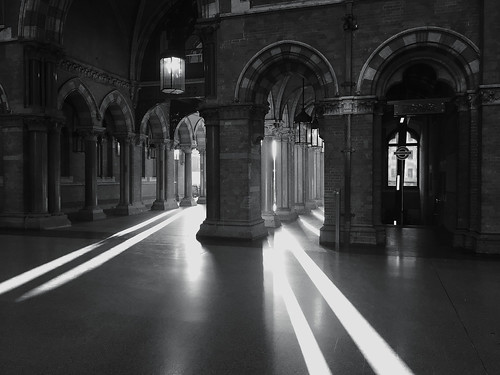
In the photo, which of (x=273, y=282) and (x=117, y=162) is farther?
(x=117, y=162)

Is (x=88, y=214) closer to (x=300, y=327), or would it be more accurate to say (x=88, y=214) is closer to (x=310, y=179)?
(x=310, y=179)

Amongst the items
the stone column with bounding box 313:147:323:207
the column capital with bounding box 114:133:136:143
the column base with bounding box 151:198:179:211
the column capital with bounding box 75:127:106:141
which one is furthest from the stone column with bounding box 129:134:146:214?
the stone column with bounding box 313:147:323:207

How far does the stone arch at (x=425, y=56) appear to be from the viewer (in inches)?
365

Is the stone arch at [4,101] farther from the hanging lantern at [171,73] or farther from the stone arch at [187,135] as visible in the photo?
the stone arch at [187,135]

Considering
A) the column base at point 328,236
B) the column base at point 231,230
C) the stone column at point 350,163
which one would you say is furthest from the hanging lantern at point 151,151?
the column base at point 328,236

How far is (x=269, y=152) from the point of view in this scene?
1500 cm

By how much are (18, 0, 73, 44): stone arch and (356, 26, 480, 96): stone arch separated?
10.1m

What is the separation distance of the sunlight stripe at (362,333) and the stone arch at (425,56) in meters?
5.35

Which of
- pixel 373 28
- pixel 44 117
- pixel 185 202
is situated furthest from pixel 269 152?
pixel 185 202

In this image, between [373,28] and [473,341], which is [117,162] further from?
[473,341]

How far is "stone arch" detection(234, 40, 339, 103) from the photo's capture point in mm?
10164

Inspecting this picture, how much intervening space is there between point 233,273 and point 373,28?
22.3 feet

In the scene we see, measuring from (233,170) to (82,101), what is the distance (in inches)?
329

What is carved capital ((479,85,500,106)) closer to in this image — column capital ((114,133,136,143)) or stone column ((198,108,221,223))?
stone column ((198,108,221,223))
